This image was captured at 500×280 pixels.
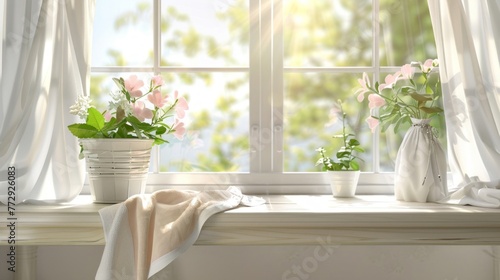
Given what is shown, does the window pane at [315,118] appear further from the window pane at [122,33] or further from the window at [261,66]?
the window pane at [122,33]

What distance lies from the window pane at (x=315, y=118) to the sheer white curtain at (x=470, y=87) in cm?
36

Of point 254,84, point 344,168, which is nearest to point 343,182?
point 344,168

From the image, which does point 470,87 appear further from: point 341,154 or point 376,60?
point 341,154

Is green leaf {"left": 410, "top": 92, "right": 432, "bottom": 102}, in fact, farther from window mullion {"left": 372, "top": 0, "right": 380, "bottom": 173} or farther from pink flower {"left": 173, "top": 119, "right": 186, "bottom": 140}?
pink flower {"left": 173, "top": 119, "right": 186, "bottom": 140}

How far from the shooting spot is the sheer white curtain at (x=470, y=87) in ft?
6.91

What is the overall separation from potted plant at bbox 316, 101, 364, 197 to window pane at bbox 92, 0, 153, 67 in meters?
0.81

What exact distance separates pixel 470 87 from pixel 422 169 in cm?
34

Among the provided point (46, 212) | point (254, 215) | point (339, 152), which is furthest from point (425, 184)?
point (46, 212)

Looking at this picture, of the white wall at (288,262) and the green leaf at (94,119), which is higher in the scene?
the green leaf at (94,119)

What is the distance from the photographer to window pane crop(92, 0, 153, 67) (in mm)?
2393

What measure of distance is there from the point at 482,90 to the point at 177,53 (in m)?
1.15

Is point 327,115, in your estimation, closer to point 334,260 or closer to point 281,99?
point 281,99

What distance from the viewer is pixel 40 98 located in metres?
2.08

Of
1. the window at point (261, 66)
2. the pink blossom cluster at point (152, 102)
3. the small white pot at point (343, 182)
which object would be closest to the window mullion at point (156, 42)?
the window at point (261, 66)
